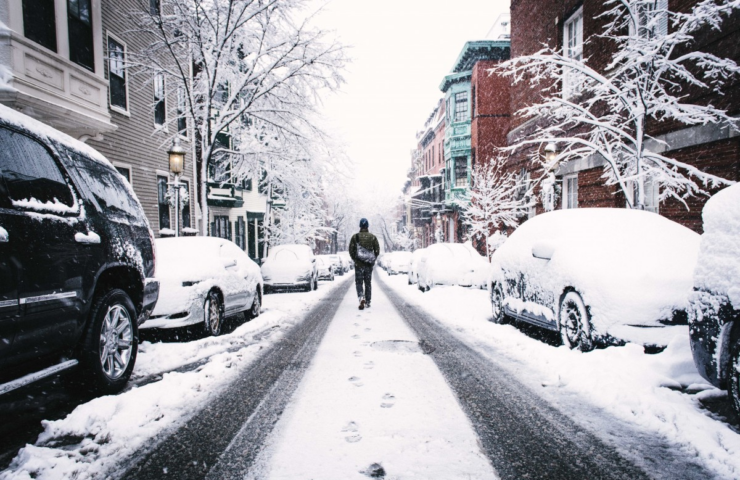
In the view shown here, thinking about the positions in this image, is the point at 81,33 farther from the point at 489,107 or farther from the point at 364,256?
the point at 489,107

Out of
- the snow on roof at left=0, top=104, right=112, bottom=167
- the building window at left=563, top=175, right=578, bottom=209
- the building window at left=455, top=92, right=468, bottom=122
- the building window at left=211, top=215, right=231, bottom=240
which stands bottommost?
the building window at left=211, top=215, right=231, bottom=240

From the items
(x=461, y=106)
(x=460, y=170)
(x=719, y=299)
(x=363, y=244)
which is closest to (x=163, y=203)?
(x=363, y=244)

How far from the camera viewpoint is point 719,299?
131 inches

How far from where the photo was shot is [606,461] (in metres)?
2.76

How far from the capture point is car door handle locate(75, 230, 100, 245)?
3.59 meters

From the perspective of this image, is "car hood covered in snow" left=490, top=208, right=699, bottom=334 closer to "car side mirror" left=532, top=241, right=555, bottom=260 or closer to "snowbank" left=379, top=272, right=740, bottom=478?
"car side mirror" left=532, top=241, right=555, bottom=260

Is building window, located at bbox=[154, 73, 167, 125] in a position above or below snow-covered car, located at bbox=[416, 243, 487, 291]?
above

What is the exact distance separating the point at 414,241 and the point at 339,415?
50.1m

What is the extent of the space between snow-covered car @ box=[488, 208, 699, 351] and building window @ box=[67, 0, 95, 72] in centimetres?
1046

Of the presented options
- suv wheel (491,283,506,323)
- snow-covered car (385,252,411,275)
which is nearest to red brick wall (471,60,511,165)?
snow-covered car (385,252,411,275)

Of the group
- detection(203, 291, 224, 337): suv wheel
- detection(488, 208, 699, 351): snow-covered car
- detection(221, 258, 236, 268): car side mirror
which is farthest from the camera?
detection(221, 258, 236, 268): car side mirror

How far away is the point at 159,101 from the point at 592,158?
46.1 ft

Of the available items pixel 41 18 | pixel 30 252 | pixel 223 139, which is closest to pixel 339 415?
pixel 30 252

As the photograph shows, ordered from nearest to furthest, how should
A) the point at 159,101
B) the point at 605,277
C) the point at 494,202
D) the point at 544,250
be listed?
the point at 605,277, the point at 544,250, the point at 159,101, the point at 494,202
